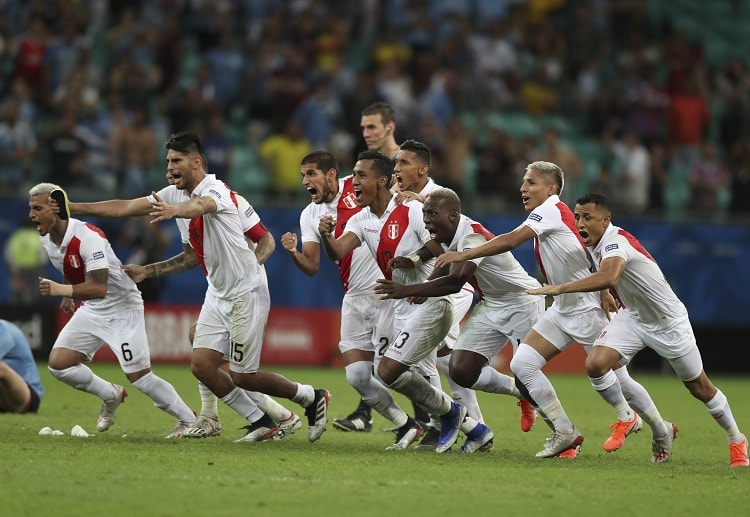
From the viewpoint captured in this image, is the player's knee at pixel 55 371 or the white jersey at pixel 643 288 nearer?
the white jersey at pixel 643 288

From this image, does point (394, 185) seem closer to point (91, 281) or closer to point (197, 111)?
point (91, 281)

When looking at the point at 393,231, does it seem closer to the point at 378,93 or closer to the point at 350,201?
the point at 350,201

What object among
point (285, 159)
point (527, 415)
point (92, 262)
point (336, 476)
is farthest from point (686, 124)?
point (336, 476)

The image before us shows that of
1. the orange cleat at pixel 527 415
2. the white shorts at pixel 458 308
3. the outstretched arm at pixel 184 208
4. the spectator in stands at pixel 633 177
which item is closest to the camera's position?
the outstretched arm at pixel 184 208

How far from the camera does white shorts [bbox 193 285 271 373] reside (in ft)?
36.7

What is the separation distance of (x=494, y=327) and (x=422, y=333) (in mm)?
752

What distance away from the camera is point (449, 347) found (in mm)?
12461

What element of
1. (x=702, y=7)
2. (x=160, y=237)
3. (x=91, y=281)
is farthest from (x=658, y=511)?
(x=702, y=7)

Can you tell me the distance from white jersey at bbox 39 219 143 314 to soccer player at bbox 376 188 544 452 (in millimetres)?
2522

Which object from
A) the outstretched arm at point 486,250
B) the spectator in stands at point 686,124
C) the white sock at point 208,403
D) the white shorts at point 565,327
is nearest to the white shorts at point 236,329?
the white sock at point 208,403

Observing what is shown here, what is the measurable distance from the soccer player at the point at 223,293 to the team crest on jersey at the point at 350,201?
5.33ft

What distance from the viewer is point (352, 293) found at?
493 inches

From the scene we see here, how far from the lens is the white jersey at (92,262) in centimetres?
1171

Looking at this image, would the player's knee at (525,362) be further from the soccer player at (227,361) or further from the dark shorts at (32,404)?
the dark shorts at (32,404)
